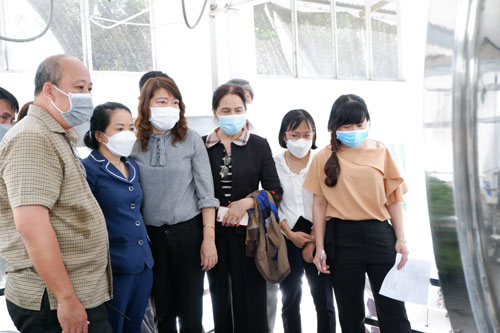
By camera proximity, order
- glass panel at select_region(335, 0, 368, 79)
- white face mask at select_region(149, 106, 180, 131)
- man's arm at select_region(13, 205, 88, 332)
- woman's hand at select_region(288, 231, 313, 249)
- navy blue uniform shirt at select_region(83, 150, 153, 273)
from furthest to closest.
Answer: glass panel at select_region(335, 0, 368, 79) → woman's hand at select_region(288, 231, 313, 249) → white face mask at select_region(149, 106, 180, 131) → navy blue uniform shirt at select_region(83, 150, 153, 273) → man's arm at select_region(13, 205, 88, 332)

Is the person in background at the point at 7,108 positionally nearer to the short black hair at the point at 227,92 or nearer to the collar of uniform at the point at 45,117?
the collar of uniform at the point at 45,117

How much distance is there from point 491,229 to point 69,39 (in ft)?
13.5

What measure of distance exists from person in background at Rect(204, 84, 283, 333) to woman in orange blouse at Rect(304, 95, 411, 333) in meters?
0.26

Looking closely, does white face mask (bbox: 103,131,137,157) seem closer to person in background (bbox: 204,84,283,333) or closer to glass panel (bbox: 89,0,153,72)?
person in background (bbox: 204,84,283,333)

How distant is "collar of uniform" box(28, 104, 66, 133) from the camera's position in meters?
1.22

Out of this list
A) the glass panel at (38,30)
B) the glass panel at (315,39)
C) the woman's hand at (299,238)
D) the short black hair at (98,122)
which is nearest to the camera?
the short black hair at (98,122)

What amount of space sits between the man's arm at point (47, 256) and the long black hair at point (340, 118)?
1.11 meters

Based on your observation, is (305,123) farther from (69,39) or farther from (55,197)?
(69,39)

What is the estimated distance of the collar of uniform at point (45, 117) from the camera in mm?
1218

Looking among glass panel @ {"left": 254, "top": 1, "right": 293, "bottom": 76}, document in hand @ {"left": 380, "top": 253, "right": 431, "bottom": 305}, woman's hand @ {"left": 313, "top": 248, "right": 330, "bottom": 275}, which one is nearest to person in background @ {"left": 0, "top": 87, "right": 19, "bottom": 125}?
woman's hand @ {"left": 313, "top": 248, "right": 330, "bottom": 275}

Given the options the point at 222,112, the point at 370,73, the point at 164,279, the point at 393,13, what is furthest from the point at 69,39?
the point at 393,13

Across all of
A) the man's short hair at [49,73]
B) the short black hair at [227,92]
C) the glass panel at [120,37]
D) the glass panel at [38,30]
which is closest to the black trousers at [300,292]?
the short black hair at [227,92]

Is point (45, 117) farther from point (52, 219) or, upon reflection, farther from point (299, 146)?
point (299, 146)

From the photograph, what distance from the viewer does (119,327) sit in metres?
1.51
